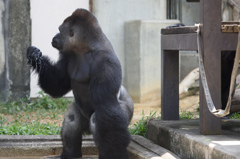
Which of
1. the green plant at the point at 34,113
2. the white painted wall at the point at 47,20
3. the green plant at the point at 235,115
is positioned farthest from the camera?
the white painted wall at the point at 47,20

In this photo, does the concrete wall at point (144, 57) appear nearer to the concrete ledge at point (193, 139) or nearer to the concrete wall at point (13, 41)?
the concrete wall at point (13, 41)

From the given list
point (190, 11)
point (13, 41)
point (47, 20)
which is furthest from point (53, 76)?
point (190, 11)

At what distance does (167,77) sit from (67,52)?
127 centimetres

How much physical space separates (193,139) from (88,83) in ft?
3.90

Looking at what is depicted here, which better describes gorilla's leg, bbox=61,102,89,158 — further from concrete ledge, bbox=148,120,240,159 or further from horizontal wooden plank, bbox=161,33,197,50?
horizontal wooden plank, bbox=161,33,197,50

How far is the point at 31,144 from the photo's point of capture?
16.6 feet

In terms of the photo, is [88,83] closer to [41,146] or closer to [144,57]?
[41,146]

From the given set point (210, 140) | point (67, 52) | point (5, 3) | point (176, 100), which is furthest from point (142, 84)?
point (210, 140)

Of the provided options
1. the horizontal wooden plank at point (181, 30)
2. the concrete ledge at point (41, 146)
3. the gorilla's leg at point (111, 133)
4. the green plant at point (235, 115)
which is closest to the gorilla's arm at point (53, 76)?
the concrete ledge at point (41, 146)

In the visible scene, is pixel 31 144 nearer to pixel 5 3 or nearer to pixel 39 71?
pixel 39 71

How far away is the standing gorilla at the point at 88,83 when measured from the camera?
168 inches

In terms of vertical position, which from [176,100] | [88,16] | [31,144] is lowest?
[31,144]

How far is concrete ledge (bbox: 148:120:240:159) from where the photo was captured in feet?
12.1

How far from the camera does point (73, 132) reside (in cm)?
476
